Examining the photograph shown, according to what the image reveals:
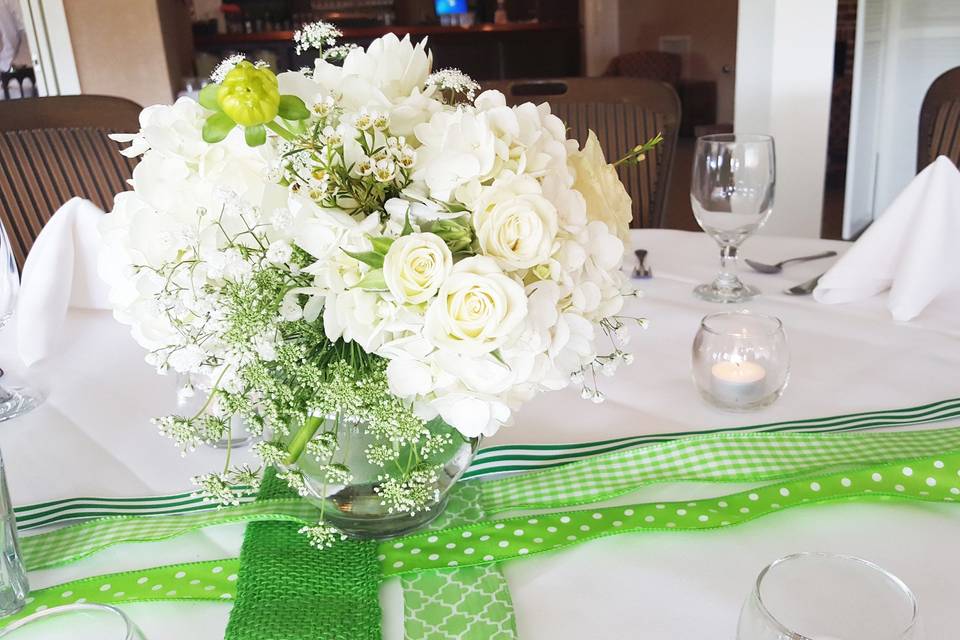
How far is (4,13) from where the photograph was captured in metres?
4.08

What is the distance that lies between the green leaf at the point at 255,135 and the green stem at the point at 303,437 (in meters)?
0.17

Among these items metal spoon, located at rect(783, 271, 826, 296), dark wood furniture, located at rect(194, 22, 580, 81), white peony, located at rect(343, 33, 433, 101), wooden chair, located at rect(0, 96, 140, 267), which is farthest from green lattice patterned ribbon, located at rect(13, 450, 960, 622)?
dark wood furniture, located at rect(194, 22, 580, 81)

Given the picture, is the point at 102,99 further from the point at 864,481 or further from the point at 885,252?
the point at 864,481

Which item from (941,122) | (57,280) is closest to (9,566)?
(57,280)

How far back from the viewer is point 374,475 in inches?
24.6

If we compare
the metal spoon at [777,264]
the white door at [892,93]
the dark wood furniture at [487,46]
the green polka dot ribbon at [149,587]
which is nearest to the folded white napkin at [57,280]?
the green polka dot ribbon at [149,587]

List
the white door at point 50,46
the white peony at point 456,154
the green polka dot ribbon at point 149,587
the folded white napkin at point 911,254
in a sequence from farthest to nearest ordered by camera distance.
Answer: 1. the white door at point 50,46
2. the folded white napkin at point 911,254
3. the green polka dot ribbon at point 149,587
4. the white peony at point 456,154

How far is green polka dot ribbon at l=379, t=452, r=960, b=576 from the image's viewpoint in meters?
0.64

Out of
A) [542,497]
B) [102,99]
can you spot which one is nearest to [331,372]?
[542,497]

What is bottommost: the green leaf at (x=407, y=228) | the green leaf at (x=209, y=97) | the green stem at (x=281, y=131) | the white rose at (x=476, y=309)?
the white rose at (x=476, y=309)

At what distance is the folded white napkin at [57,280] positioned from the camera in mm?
1036

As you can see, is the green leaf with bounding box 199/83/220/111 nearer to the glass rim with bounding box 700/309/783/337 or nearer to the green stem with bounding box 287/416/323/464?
the green stem with bounding box 287/416/323/464

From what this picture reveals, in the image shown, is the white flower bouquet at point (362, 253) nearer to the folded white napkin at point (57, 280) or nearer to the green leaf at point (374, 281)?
the green leaf at point (374, 281)

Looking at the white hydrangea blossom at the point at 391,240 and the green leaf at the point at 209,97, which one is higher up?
the green leaf at the point at 209,97
